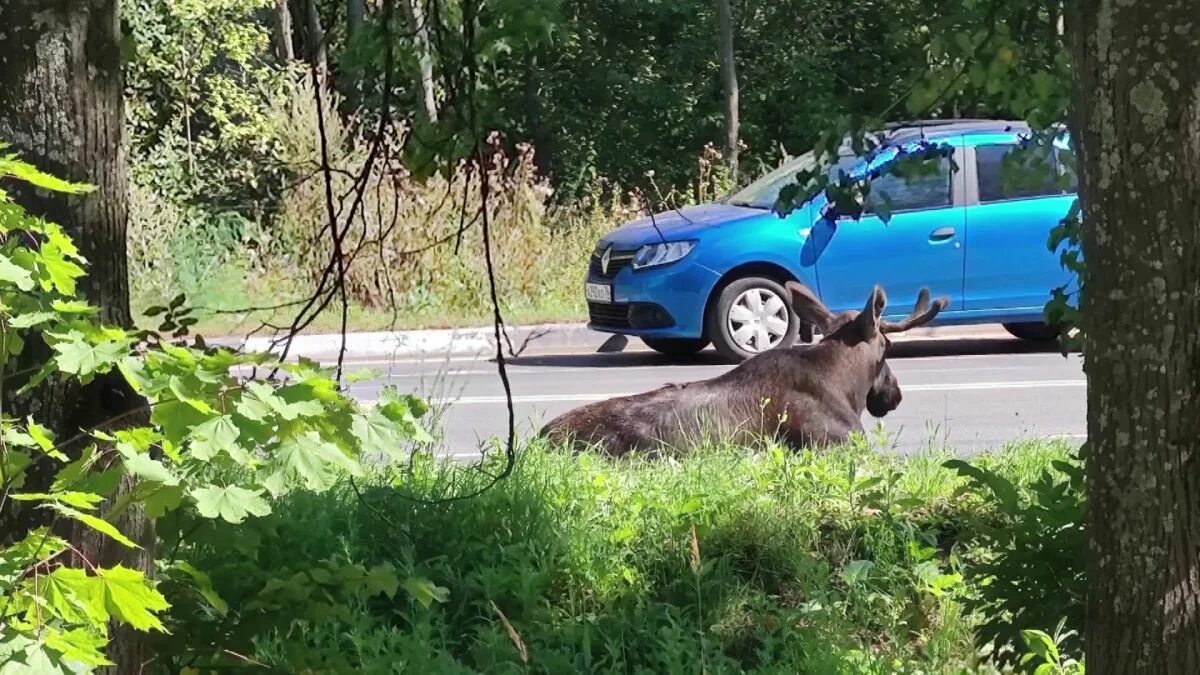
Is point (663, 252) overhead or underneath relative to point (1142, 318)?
overhead

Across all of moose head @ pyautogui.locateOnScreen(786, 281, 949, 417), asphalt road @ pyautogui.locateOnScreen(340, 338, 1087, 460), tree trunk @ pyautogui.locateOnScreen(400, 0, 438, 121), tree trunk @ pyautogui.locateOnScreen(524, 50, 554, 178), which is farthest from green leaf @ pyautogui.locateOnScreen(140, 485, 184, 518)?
tree trunk @ pyautogui.locateOnScreen(524, 50, 554, 178)

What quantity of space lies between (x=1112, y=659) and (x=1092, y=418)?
412mm

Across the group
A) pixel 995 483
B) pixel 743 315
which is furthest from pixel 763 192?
pixel 995 483

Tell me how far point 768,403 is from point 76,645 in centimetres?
403

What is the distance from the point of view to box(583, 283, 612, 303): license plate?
1166cm

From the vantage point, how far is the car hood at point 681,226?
1141cm

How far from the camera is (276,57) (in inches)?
827

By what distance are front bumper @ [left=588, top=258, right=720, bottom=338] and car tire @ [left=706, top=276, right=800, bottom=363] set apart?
117 mm

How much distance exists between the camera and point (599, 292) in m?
11.8

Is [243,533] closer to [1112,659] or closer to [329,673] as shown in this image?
[329,673]

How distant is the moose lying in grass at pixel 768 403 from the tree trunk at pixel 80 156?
2.91 metres

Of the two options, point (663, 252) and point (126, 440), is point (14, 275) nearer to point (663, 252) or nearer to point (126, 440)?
point (126, 440)

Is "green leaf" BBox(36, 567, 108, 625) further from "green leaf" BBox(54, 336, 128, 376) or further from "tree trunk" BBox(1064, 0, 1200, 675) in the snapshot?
"tree trunk" BBox(1064, 0, 1200, 675)

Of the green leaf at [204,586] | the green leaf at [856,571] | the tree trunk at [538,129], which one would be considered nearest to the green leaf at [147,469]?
the green leaf at [204,586]
